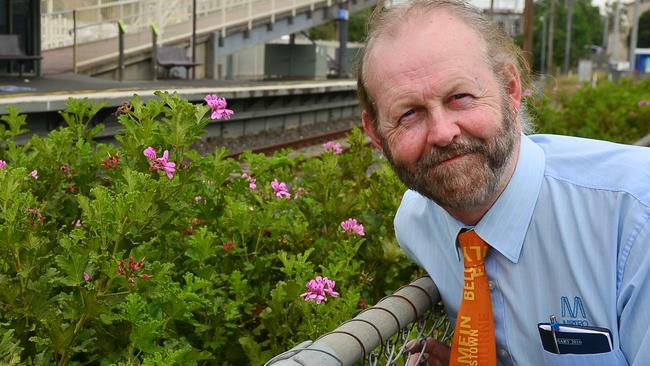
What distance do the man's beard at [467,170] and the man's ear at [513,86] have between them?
0.10 m

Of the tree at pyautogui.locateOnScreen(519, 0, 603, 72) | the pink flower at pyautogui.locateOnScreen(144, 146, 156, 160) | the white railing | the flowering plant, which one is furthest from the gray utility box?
the tree at pyautogui.locateOnScreen(519, 0, 603, 72)

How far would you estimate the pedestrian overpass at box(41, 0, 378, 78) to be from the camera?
26250 mm

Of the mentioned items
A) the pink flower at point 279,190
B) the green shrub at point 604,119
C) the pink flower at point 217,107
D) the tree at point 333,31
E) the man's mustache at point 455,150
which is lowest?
the green shrub at point 604,119

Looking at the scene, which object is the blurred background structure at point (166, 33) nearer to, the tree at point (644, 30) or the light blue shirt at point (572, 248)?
the light blue shirt at point (572, 248)

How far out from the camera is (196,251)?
2771 mm

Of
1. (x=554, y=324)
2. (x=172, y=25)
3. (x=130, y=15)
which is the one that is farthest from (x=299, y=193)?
(x=172, y=25)

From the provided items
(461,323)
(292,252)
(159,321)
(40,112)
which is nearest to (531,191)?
(461,323)

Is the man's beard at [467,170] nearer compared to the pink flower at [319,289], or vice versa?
the man's beard at [467,170]

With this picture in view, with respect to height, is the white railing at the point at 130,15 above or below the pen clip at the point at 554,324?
above

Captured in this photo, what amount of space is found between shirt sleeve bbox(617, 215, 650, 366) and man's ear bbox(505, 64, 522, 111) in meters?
0.50

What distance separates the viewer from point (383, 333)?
2.06m

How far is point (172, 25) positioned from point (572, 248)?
91.1ft

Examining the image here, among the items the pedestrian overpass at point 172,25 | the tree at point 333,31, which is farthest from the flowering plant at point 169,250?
the tree at point 333,31

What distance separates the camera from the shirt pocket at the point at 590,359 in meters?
2.09
